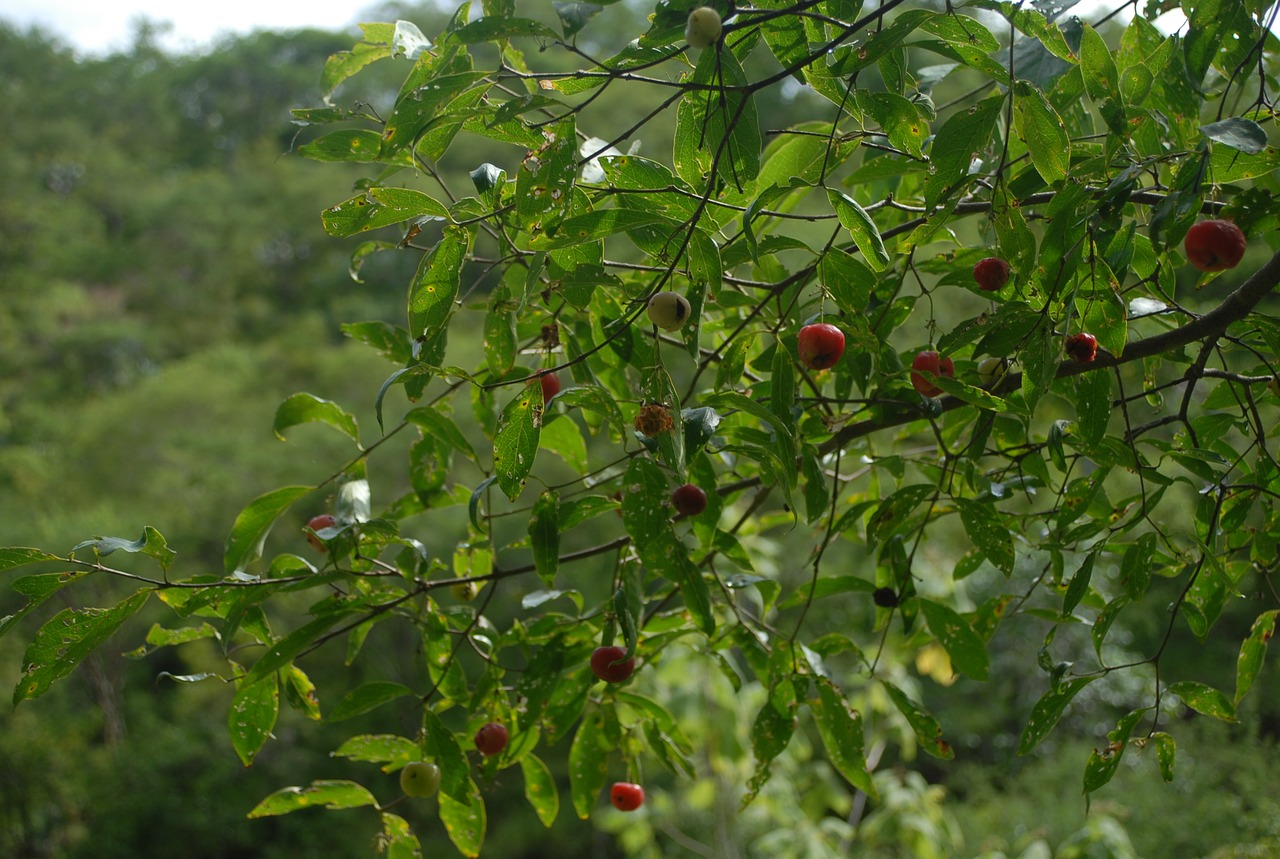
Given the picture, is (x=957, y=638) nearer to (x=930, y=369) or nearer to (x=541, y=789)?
(x=930, y=369)

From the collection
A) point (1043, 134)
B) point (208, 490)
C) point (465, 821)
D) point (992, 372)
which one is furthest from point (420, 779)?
point (208, 490)

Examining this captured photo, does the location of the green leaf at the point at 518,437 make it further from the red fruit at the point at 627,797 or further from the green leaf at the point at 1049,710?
the red fruit at the point at 627,797

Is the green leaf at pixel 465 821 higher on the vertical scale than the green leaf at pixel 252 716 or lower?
lower

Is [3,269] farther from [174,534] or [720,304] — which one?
[720,304]

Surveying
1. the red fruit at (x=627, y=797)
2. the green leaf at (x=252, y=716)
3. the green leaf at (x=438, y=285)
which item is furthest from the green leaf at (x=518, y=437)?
the red fruit at (x=627, y=797)

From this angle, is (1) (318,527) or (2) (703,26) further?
(1) (318,527)

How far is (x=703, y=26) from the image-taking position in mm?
448

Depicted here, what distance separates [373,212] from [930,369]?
0.38 meters

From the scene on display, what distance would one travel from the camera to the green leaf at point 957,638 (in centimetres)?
75

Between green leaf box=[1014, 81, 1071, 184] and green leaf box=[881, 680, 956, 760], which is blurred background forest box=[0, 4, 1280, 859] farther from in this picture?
green leaf box=[1014, 81, 1071, 184]

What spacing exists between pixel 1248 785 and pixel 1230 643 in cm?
376

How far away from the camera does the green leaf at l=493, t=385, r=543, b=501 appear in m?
0.58

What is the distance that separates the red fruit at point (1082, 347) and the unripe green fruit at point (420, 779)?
0.55m

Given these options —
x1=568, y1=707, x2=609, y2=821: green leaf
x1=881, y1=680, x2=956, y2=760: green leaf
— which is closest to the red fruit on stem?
x1=881, y1=680, x2=956, y2=760: green leaf
